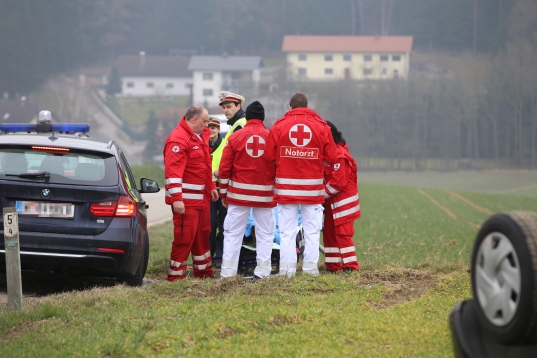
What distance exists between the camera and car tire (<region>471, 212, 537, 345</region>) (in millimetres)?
3480

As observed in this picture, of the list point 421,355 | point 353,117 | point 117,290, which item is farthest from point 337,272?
point 353,117

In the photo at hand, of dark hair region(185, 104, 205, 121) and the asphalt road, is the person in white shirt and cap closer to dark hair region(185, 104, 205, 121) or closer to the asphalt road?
dark hair region(185, 104, 205, 121)

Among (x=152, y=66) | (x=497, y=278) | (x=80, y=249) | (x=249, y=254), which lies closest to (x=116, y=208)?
(x=80, y=249)

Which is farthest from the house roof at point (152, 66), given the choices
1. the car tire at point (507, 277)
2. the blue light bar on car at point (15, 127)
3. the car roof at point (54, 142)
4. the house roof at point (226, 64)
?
the car tire at point (507, 277)

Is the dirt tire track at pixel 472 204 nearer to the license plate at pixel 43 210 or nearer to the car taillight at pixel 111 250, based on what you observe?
the car taillight at pixel 111 250

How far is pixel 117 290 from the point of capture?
25.0 feet

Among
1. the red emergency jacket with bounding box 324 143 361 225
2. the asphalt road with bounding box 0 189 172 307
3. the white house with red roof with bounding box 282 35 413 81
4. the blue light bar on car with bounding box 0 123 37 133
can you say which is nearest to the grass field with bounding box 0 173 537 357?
the red emergency jacket with bounding box 324 143 361 225

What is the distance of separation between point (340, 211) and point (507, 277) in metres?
5.69

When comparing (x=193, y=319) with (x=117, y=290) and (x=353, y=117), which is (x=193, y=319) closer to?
(x=117, y=290)

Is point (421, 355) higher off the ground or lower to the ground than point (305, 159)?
lower

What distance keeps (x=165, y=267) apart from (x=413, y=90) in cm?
9864

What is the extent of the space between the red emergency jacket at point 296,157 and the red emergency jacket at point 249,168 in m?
0.21

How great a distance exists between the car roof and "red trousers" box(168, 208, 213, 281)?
1196 mm

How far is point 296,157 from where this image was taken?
8.74 metres
